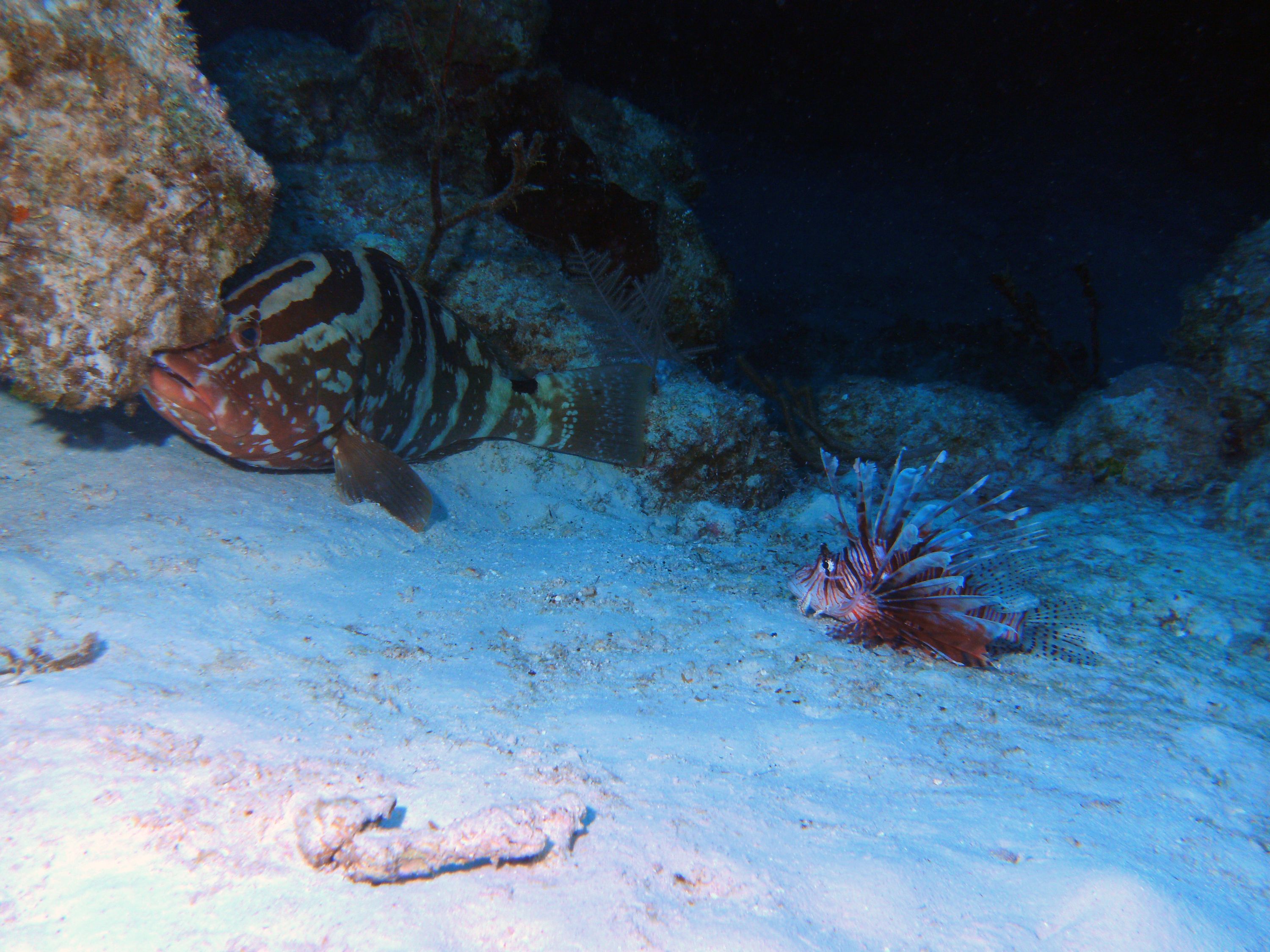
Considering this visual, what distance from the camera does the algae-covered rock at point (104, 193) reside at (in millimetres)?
2111

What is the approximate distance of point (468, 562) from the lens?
10.6 ft

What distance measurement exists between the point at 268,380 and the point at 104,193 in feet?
3.32

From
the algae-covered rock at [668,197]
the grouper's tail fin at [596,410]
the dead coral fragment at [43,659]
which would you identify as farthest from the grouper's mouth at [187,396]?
the algae-covered rock at [668,197]

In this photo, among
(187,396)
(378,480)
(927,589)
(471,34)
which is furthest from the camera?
(471,34)

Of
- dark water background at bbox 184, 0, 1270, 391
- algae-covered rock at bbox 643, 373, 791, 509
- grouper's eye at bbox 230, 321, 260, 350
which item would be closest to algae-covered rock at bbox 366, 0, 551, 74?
algae-covered rock at bbox 643, 373, 791, 509

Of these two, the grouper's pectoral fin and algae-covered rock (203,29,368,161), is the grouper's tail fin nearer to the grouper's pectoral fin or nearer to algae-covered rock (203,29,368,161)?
the grouper's pectoral fin

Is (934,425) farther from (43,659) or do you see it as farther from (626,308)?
(43,659)

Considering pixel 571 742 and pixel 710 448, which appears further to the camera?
pixel 710 448

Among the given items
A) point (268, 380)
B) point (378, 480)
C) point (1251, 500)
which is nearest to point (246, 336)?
point (268, 380)

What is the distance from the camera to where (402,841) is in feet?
3.76

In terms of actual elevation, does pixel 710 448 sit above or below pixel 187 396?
above

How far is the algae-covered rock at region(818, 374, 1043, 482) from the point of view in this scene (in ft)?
17.8

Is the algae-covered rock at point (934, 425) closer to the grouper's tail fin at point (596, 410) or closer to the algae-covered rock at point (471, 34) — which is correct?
the grouper's tail fin at point (596, 410)

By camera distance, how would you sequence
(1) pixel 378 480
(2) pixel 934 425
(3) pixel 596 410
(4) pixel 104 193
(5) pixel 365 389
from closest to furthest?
(4) pixel 104 193 < (1) pixel 378 480 < (5) pixel 365 389 < (3) pixel 596 410 < (2) pixel 934 425
